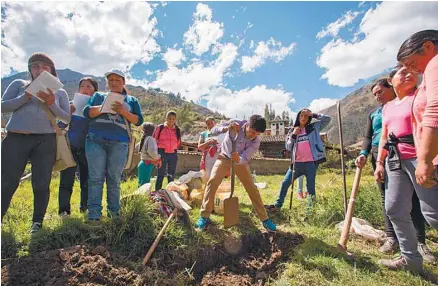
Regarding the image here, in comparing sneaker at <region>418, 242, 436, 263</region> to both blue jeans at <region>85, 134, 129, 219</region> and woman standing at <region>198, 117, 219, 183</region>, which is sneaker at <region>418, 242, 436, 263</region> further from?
blue jeans at <region>85, 134, 129, 219</region>

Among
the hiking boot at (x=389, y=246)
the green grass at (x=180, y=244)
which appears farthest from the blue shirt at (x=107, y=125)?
the hiking boot at (x=389, y=246)

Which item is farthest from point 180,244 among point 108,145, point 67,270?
point 108,145

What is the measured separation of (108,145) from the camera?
10.6 feet

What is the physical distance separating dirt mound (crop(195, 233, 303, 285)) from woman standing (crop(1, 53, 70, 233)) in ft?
6.23

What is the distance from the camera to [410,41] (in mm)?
2115

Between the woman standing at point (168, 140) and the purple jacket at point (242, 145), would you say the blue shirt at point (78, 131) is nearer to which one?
the purple jacket at point (242, 145)

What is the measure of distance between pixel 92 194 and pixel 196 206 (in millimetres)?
2017

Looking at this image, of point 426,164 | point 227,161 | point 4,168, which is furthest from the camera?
point 227,161

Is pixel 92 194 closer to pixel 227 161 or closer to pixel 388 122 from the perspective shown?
pixel 227 161

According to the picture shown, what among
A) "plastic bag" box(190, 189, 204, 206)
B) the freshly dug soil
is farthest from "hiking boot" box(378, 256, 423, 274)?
"plastic bag" box(190, 189, 204, 206)

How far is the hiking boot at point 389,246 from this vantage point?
3.23 m

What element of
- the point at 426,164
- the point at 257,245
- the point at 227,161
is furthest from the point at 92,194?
the point at 426,164

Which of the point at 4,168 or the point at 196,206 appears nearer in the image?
the point at 4,168

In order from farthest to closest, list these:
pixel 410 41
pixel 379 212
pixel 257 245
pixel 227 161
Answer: pixel 379 212 < pixel 227 161 < pixel 257 245 < pixel 410 41
